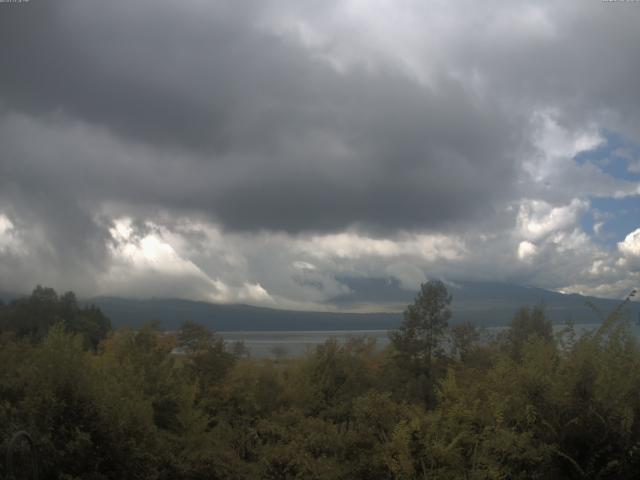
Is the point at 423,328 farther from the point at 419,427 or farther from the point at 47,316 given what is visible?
the point at 47,316

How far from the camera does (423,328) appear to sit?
176ft

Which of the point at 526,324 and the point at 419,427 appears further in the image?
the point at 526,324

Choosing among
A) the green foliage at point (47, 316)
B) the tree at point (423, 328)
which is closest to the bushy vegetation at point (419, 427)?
the tree at point (423, 328)

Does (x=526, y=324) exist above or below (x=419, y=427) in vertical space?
above

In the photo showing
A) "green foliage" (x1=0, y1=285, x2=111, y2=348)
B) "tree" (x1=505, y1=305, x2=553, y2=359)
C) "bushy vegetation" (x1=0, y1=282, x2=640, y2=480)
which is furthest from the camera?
"green foliage" (x1=0, y1=285, x2=111, y2=348)

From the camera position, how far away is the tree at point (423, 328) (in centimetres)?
5219

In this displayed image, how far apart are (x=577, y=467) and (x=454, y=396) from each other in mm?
5836

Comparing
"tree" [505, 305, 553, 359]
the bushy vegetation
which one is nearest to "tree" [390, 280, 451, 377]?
"tree" [505, 305, 553, 359]

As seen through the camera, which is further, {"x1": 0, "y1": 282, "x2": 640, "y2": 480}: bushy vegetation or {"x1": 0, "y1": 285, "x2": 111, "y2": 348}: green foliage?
{"x1": 0, "y1": 285, "x2": 111, "y2": 348}: green foliage

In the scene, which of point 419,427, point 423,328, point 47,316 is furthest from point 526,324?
point 47,316

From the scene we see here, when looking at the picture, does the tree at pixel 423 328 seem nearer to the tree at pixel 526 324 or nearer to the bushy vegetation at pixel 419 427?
the tree at pixel 526 324

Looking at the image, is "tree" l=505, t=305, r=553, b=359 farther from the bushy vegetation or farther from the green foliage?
the green foliage

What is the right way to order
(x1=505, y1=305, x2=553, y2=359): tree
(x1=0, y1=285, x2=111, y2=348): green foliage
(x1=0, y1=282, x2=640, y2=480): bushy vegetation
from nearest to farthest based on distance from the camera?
(x1=0, y1=282, x2=640, y2=480): bushy vegetation < (x1=505, y1=305, x2=553, y2=359): tree < (x1=0, y1=285, x2=111, y2=348): green foliage

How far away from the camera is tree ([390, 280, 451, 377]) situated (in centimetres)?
5219
